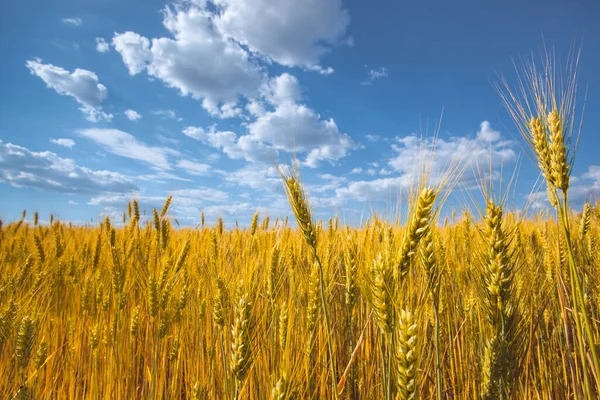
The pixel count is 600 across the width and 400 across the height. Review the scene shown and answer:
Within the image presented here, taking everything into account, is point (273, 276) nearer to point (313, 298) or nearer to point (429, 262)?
point (313, 298)

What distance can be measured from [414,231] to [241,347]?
0.76 meters

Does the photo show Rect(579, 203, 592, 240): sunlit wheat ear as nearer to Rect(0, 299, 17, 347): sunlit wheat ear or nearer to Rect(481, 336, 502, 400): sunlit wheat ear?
Rect(481, 336, 502, 400): sunlit wheat ear

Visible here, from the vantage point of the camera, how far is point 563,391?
209cm

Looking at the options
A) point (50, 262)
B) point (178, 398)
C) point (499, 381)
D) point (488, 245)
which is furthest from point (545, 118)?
point (50, 262)

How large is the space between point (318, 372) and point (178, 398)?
2.97 feet

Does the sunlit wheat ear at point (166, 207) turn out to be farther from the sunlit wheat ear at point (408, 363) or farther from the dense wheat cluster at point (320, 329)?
the sunlit wheat ear at point (408, 363)

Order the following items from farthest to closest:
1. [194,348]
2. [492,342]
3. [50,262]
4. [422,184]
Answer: [50,262], [194,348], [422,184], [492,342]

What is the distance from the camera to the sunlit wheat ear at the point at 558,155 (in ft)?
4.37

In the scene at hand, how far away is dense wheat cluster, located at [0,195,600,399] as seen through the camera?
1.29m

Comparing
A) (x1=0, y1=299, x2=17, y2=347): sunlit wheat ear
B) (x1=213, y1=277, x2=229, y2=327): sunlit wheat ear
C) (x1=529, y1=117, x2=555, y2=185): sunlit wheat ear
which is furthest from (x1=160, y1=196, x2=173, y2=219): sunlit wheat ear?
(x1=529, y1=117, x2=555, y2=185): sunlit wheat ear

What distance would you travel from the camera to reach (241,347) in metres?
1.20

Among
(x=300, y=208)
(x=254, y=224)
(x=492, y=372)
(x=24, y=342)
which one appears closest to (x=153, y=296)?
(x=24, y=342)

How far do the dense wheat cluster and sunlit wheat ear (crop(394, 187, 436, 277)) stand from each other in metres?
0.01

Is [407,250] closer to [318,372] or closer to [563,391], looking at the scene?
[318,372]
